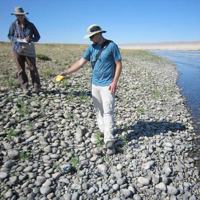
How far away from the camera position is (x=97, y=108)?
7.42 m

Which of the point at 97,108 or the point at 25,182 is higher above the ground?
the point at 97,108

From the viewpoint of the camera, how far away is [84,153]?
6871 mm

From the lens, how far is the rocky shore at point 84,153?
18.4 ft

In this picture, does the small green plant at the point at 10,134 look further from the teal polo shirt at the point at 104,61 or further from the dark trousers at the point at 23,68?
the dark trousers at the point at 23,68

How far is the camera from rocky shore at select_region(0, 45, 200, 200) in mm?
5602

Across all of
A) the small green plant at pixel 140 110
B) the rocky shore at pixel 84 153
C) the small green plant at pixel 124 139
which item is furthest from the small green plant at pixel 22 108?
the small green plant at pixel 140 110

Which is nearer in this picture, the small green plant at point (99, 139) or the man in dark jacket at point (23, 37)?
the small green plant at point (99, 139)

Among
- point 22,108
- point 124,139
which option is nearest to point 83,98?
point 22,108

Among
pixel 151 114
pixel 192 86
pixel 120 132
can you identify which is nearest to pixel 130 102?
pixel 151 114

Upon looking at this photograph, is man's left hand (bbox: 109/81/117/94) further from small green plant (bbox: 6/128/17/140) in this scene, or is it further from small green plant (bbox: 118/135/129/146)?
small green plant (bbox: 6/128/17/140)

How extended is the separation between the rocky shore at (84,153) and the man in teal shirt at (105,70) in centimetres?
74

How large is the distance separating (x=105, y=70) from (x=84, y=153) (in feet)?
6.90

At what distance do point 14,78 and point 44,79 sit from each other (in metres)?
1.39

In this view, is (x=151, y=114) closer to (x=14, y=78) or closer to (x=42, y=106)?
(x=42, y=106)
